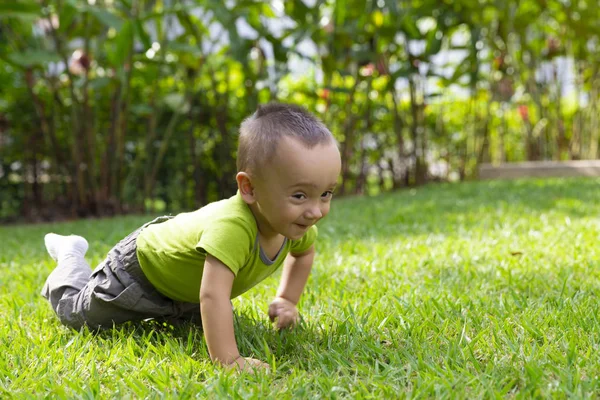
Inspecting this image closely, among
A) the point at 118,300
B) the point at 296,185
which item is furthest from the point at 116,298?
the point at 296,185

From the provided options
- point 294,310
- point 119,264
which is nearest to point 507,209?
point 294,310

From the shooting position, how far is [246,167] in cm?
158

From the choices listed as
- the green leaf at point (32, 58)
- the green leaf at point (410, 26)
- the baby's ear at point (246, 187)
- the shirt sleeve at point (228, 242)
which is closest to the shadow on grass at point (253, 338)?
Answer: the shirt sleeve at point (228, 242)

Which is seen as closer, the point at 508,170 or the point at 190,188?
the point at 190,188

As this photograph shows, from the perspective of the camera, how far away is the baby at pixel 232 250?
1.50 metres

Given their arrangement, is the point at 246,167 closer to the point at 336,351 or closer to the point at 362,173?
the point at 336,351

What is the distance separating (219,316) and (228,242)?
179 mm

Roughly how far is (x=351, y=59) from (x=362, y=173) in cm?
130

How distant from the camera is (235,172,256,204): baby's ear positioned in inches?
62.3

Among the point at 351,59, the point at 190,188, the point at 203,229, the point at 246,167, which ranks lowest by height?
the point at 190,188

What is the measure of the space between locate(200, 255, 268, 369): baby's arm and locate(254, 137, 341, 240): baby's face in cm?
18

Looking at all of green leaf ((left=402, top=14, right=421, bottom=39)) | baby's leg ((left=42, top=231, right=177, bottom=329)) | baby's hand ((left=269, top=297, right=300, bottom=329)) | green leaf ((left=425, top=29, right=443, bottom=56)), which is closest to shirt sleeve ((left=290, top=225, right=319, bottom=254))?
baby's hand ((left=269, top=297, right=300, bottom=329))

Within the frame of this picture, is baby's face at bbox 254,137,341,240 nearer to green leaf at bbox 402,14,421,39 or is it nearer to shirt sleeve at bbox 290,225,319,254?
shirt sleeve at bbox 290,225,319,254

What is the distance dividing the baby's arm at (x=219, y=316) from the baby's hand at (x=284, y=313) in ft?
0.94
